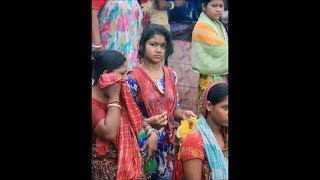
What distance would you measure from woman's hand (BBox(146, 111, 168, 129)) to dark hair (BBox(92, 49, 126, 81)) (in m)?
0.45

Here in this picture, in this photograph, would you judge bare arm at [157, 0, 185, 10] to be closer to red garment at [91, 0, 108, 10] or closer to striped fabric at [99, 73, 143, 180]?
red garment at [91, 0, 108, 10]

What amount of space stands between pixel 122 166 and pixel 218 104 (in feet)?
2.74

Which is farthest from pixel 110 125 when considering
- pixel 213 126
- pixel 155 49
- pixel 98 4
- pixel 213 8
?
pixel 213 8

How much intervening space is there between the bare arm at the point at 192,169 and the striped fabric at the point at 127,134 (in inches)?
13.0

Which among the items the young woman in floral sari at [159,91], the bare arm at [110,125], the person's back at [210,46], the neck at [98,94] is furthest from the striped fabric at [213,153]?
the neck at [98,94]

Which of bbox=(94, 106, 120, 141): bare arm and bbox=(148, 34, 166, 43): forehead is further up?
bbox=(148, 34, 166, 43): forehead

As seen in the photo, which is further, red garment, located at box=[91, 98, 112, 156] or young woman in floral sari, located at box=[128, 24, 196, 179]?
young woman in floral sari, located at box=[128, 24, 196, 179]

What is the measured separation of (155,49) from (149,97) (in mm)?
356

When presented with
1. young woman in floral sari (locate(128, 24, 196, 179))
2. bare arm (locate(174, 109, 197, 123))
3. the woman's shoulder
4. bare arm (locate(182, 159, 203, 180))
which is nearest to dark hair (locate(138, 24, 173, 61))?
young woman in floral sari (locate(128, 24, 196, 179))

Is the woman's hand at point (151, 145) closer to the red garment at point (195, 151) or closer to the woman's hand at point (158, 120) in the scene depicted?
the woman's hand at point (158, 120)

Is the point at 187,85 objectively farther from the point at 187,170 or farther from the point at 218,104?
the point at 187,170

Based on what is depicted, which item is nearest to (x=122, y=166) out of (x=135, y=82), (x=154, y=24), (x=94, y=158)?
(x=94, y=158)

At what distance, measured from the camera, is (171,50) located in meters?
5.52

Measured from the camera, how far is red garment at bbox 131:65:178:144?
5.44m
